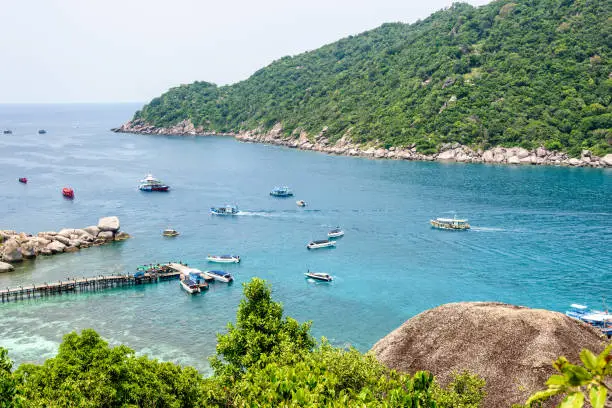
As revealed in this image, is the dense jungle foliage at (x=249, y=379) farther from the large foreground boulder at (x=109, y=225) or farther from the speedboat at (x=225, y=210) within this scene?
the speedboat at (x=225, y=210)

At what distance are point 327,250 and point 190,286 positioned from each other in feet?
83.8

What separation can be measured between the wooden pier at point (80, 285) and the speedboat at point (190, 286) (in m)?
4.78

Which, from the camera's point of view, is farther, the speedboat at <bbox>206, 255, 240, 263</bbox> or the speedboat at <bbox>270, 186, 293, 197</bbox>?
the speedboat at <bbox>270, 186, 293, 197</bbox>

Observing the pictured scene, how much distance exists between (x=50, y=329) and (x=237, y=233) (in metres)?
40.9

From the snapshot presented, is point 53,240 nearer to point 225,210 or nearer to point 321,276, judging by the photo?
point 225,210

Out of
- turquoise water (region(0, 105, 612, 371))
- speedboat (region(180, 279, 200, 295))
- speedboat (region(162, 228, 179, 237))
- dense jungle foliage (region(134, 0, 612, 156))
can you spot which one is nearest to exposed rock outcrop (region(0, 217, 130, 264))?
turquoise water (region(0, 105, 612, 371))

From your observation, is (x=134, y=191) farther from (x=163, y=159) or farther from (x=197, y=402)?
(x=197, y=402)

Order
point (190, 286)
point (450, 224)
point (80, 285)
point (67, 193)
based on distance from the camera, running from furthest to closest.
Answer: point (67, 193) → point (450, 224) → point (80, 285) → point (190, 286)

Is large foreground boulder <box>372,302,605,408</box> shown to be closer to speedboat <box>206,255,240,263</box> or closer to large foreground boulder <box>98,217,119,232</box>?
speedboat <box>206,255,240,263</box>

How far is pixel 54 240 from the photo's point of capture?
3339 inches

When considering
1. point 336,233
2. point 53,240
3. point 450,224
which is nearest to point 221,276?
point 336,233

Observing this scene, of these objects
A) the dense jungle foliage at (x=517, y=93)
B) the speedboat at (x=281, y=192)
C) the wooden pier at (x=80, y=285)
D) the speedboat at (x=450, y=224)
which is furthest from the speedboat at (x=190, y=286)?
the dense jungle foliage at (x=517, y=93)

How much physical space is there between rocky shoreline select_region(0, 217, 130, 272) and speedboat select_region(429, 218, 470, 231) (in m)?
56.3

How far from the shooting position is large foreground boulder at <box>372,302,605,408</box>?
1208 inches
